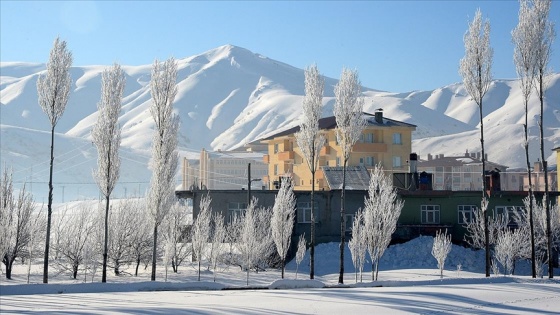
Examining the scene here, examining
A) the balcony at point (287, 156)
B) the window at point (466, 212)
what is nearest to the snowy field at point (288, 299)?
the window at point (466, 212)

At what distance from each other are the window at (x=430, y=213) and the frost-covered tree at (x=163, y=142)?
2224 cm

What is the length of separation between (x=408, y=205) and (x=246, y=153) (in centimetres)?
10560

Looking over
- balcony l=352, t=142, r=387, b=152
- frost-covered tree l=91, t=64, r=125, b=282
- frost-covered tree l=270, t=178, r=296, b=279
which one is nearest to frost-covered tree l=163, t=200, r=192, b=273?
frost-covered tree l=270, t=178, r=296, b=279

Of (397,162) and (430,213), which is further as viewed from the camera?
(397,162)

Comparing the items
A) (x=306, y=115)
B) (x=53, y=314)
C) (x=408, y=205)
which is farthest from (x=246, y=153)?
(x=53, y=314)

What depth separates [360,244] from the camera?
3919cm

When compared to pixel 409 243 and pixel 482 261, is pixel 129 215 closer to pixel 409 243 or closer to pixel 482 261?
pixel 409 243

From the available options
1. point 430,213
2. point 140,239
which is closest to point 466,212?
point 430,213

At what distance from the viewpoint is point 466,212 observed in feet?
180

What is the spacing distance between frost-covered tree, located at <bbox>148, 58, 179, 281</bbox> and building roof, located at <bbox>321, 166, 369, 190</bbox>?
18569 millimetres

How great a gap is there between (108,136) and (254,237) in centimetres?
1143

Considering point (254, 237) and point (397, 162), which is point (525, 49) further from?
point (397, 162)

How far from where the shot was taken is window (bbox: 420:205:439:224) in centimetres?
5506

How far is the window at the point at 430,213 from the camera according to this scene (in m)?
55.1
